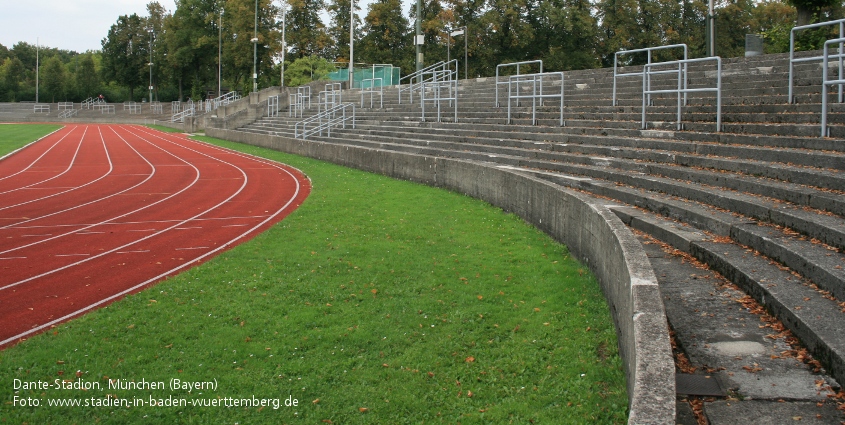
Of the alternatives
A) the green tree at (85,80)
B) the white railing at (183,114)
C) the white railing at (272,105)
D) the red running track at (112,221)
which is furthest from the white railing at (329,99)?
the green tree at (85,80)

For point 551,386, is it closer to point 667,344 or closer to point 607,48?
point 667,344

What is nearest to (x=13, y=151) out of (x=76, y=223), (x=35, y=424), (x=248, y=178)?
(x=248, y=178)

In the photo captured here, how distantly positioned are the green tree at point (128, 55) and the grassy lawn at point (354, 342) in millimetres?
99265

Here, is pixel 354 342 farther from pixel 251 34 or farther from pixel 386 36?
pixel 251 34

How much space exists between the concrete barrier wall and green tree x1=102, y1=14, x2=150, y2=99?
8976 cm

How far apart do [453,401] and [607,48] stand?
165 ft

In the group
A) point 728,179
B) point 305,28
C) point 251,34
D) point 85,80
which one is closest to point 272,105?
point 305,28

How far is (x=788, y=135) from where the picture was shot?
35.4ft

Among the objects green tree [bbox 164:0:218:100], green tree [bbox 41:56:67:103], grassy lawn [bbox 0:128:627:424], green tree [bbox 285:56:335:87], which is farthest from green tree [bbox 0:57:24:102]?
grassy lawn [bbox 0:128:627:424]

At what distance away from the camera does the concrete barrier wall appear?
4023 mm

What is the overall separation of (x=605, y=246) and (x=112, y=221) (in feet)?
31.0

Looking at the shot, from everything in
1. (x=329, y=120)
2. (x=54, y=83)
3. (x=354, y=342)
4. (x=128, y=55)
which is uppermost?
(x=128, y=55)

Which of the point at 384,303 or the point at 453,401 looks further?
the point at 384,303

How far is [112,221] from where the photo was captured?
1359cm
